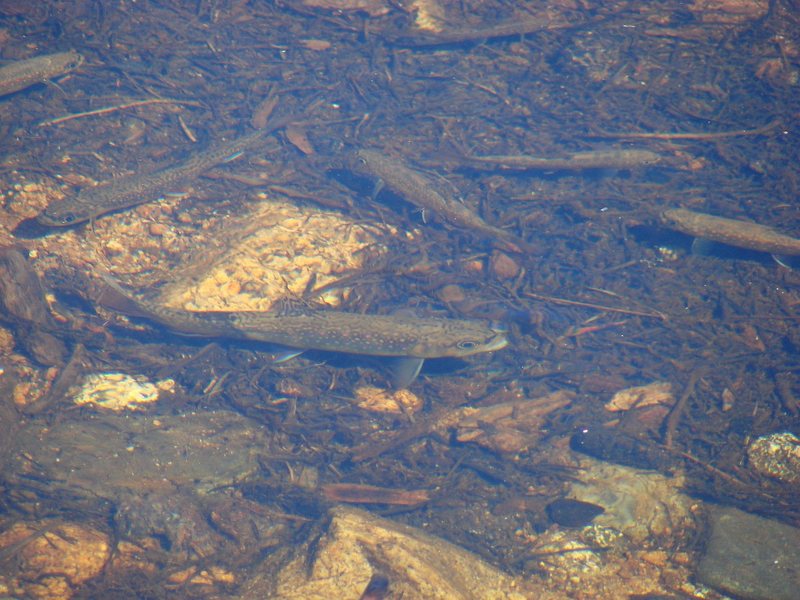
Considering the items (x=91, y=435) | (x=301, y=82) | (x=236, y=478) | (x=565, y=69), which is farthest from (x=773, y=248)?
(x=91, y=435)

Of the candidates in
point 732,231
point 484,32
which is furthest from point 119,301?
point 732,231

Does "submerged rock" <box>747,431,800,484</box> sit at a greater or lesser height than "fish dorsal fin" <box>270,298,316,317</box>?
lesser

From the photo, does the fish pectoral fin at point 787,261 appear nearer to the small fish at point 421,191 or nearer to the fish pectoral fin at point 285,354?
the small fish at point 421,191

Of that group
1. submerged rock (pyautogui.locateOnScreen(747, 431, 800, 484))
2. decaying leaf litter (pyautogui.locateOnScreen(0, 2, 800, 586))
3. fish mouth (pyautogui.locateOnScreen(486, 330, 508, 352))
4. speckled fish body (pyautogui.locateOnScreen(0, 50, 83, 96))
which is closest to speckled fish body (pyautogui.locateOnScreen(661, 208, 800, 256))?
decaying leaf litter (pyautogui.locateOnScreen(0, 2, 800, 586))

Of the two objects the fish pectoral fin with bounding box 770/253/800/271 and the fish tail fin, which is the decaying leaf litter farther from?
the fish tail fin

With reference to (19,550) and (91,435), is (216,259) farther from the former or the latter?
(19,550)

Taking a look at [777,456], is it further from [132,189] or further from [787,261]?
[132,189]
